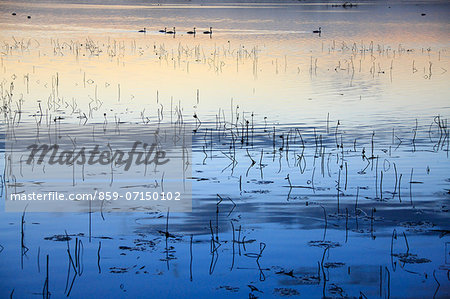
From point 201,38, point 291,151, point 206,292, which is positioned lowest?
point 206,292

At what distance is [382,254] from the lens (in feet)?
26.1

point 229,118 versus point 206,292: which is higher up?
point 229,118

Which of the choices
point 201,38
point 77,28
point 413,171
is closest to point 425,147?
point 413,171

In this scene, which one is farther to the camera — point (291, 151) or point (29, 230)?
point (291, 151)

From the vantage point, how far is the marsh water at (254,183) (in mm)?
7352

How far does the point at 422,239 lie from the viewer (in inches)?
332

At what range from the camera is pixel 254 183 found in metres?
11.2

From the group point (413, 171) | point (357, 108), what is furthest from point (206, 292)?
point (357, 108)

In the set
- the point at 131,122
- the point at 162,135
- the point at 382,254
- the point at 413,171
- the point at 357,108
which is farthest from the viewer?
the point at 357,108

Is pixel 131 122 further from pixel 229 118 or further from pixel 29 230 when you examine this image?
pixel 29 230

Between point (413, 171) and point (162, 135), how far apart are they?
5.38 m

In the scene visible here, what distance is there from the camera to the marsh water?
7352mm

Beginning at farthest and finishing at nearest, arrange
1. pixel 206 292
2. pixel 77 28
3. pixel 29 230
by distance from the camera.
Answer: pixel 77 28
pixel 29 230
pixel 206 292

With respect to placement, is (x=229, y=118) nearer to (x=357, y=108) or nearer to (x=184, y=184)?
(x=357, y=108)
